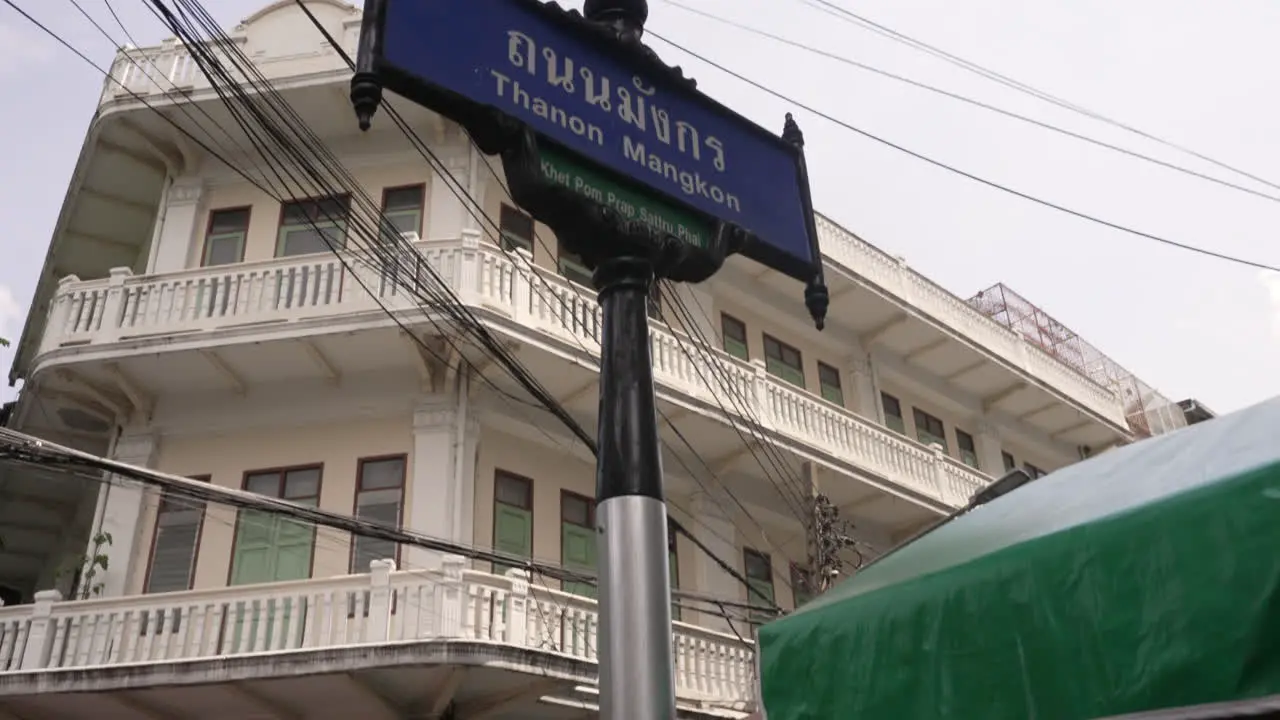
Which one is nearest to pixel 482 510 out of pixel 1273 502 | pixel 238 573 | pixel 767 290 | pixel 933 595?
pixel 238 573

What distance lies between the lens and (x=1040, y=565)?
2.55 metres

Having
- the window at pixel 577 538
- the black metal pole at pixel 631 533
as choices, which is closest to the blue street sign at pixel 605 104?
the black metal pole at pixel 631 533

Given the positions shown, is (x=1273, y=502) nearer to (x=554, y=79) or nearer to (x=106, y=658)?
(x=554, y=79)

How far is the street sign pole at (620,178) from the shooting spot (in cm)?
211

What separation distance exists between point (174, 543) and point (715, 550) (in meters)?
6.17

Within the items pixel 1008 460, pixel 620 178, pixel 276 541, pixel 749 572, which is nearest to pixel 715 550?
pixel 749 572

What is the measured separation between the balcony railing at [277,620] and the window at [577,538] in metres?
1.69

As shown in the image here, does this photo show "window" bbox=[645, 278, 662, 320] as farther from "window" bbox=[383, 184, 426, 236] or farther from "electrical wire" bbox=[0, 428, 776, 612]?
"window" bbox=[383, 184, 426, 236]

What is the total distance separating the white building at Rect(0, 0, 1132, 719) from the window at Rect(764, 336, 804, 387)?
3.5 inches

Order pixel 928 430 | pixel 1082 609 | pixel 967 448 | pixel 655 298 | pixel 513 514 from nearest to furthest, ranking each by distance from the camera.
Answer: pixel 1082 609 < pixel 655 298 < pixel 513 514 < pixel 928 430 < pixel 967 448

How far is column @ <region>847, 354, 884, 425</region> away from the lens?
16.8 meters

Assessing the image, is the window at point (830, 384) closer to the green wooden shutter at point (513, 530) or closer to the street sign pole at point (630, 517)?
the green wooden shutter at point (513, 530)

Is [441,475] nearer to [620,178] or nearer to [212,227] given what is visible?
[212,227]

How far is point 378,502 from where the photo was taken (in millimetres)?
11109
